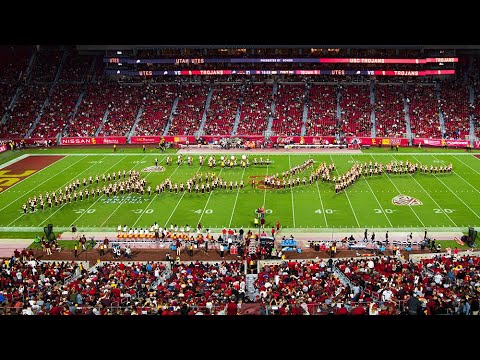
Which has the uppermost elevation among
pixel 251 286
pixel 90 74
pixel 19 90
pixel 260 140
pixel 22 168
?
pixel 90 74

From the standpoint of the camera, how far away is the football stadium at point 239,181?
1423 centimetres

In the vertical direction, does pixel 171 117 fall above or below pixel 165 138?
above

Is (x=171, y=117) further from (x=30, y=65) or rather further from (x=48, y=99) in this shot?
(x=30, y=65)

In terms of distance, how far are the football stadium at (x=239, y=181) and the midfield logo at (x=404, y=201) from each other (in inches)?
5.9

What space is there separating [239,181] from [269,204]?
4.44 m

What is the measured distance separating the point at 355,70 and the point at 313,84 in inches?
157

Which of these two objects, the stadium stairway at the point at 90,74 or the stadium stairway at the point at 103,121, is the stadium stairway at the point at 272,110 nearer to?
the stadium stairway at the point at 103,121

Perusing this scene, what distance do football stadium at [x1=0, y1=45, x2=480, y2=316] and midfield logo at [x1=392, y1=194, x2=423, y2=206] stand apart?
15 cm

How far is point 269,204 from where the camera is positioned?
88.9 feet

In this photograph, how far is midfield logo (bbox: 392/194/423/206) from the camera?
26.8 metres

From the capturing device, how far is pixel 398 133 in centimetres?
4219

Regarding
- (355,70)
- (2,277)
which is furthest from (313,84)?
(2,277)

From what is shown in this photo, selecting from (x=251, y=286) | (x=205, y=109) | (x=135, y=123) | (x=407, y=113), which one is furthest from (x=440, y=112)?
(x=251, y=286)
